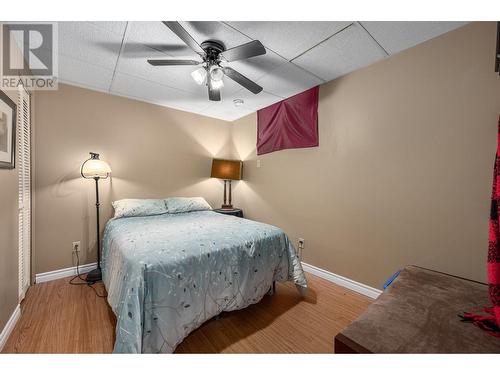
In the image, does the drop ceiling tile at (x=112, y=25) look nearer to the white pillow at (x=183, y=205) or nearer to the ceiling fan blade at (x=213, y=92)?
the ceiling fan blade at (x=213, y=92)

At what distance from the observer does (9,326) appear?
1.52m

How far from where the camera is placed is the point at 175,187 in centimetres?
335

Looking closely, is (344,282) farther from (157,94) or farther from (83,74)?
(83,74)

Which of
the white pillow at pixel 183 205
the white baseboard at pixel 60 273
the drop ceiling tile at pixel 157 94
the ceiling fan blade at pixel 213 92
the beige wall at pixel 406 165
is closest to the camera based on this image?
the beige wall at pixel 406 165

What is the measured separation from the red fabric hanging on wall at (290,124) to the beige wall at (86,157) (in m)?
1.19

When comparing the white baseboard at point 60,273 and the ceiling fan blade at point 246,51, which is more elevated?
the ceiling fan blade at point 246,51

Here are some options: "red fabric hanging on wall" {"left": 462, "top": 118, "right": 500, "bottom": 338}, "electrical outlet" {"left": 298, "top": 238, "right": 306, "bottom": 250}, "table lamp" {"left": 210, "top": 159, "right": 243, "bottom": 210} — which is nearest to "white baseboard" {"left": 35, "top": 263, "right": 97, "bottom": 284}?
"table lamp" {"left": 210, "top": 159, "right": 243, "bottom": 210}

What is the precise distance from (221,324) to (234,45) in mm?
2379

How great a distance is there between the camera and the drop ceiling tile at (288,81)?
2.20m

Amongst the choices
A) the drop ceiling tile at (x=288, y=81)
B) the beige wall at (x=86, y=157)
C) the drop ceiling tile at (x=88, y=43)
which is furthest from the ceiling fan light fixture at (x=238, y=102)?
the drop ceiling tile at (x=88, y=43)

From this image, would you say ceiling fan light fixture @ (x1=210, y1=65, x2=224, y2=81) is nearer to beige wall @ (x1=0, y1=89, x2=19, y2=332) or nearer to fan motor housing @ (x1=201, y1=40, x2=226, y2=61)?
fan motor housing @ (x1=201, y1=40, x2=226, y2=61)

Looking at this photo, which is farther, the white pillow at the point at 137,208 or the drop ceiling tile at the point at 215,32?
the white pillow at the point at 137,208

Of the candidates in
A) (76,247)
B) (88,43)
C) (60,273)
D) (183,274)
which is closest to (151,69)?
(88,43)
